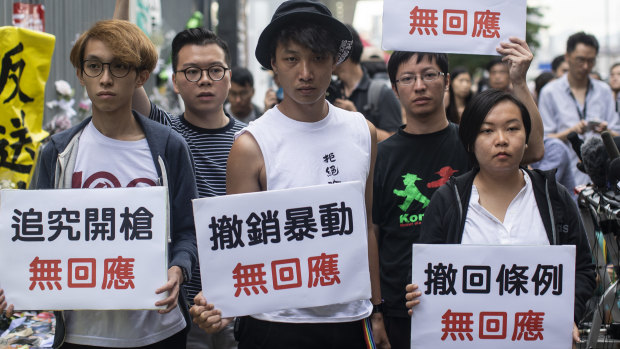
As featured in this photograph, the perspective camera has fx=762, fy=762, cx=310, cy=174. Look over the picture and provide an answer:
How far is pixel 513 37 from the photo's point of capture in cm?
378

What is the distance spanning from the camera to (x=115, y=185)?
10.3ft

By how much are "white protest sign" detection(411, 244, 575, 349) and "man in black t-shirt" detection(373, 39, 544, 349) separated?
0.69m

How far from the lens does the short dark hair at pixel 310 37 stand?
307 cm

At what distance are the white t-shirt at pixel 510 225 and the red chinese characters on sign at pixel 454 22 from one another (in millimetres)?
946

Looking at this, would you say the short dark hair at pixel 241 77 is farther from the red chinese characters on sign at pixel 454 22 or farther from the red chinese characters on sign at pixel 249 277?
the red chinese characters on sign at pixel 249 277

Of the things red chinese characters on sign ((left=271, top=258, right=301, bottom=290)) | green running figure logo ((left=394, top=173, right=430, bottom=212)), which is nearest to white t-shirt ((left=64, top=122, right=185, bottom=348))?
red chinese characters on sign ((left=271, top=258, right=301, bottom=290))

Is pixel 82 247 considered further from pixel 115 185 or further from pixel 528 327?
pixel 528 327

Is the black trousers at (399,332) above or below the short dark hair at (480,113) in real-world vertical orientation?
below

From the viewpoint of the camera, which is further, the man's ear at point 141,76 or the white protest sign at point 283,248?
the man's ear at point 141,76

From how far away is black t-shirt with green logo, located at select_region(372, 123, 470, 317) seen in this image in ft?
12.5

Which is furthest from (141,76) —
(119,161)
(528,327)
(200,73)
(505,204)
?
(528,327)

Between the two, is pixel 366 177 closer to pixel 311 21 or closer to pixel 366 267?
pixel 366 267

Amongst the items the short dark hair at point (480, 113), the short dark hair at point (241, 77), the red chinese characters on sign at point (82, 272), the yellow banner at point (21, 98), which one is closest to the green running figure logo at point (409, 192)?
the short dark hair at point (480, 113)

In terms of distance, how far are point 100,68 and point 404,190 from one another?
158 centimetres
